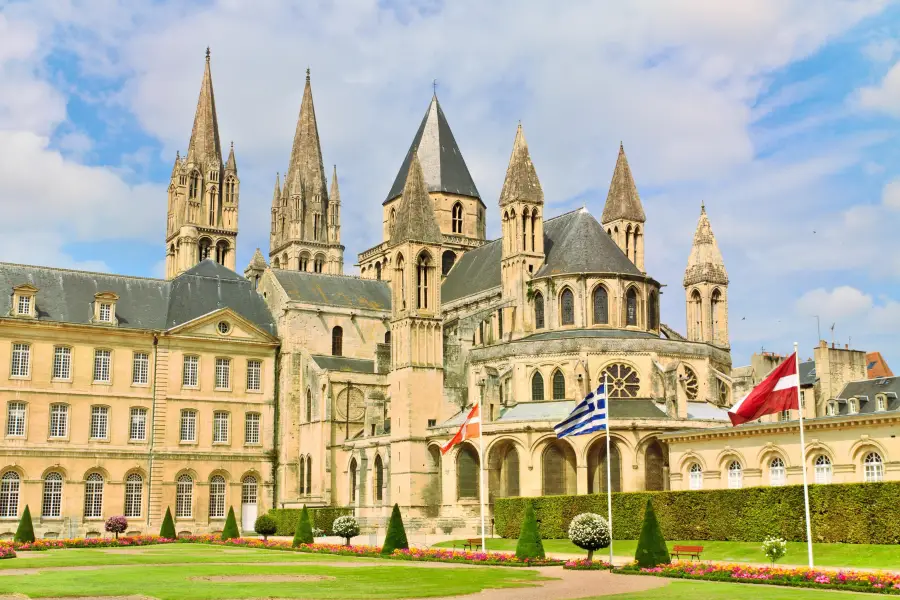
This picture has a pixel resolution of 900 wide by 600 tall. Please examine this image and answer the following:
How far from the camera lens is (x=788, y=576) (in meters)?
29.3

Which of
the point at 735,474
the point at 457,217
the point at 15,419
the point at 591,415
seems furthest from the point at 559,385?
the point at 457,217

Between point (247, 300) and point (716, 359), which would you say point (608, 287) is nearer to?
point (716, 359)

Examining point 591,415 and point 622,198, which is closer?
point 591,415

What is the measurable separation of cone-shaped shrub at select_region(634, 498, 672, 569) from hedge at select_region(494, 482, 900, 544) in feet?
34.1

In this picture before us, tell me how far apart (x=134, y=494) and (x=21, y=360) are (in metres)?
10.6

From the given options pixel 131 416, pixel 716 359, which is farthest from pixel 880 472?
pixel 131 416

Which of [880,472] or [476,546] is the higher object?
[880,472]

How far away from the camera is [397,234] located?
2746 inches

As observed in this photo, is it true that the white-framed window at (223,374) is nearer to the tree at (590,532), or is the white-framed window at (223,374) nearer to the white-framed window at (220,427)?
the white-framed window at (220,427)

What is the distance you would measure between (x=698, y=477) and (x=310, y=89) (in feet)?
234

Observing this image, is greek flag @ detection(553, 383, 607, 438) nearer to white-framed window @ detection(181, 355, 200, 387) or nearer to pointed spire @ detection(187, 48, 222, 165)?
white-framed window @ detection(181, 355, 200, 387)

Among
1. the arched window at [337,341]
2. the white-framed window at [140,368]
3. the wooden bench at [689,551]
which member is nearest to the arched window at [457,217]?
the arched window at [337,341]

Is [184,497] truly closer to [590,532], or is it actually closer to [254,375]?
[254,375]

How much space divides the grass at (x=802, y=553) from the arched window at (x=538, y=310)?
74.5ft
